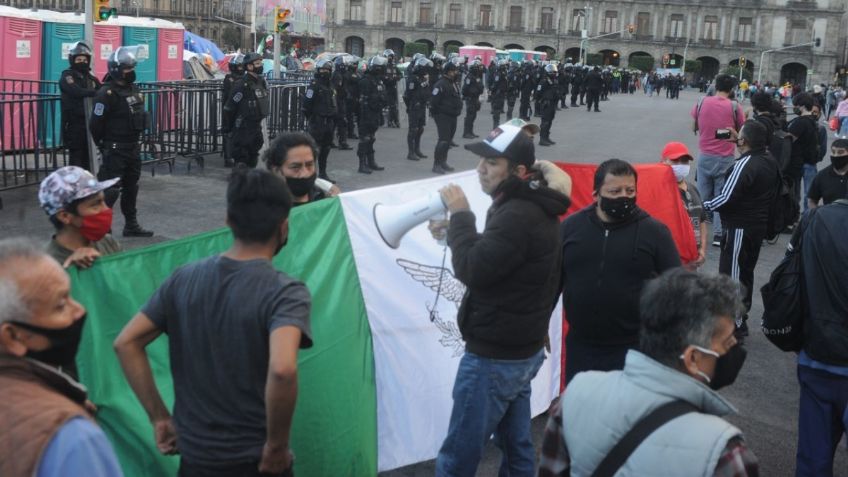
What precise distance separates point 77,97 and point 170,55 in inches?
360

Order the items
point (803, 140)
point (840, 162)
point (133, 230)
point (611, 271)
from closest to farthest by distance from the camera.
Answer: point (611, 271)
point (840, 162)
point (133, 230)
point (803, 140)

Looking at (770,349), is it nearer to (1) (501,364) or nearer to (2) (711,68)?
(1) (501,364)

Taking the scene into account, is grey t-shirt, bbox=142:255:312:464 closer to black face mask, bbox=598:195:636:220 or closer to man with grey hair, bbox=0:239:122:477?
man with grey hair, bbox=0:239:122:477

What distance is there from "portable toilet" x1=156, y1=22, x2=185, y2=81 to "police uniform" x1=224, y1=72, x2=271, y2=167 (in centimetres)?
754

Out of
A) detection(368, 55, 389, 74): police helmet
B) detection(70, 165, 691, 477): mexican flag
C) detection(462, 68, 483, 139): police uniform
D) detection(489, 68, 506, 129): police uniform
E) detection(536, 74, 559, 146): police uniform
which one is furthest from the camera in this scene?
detection(489, 68, 506, 129): police uniform

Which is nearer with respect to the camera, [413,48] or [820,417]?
[820,417]

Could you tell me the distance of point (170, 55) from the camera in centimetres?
1994

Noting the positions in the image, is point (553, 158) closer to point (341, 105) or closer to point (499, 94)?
point (341, 105)

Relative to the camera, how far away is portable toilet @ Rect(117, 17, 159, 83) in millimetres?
18562

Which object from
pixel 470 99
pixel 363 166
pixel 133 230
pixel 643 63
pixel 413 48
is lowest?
pixel 133 230

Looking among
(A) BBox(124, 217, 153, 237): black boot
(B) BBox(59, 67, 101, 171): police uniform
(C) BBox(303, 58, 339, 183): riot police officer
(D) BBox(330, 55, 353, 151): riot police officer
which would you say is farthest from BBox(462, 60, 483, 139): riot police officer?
(A) BBox(124, 217, 153, 237): black boot

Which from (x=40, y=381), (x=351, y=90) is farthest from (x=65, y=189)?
(x=351, y=90)

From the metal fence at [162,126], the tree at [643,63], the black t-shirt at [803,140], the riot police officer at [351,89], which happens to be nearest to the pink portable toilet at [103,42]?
the metal fence at [162,126]

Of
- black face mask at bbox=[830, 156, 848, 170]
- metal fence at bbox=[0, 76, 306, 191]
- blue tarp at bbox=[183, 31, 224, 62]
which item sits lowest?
metal fence at bbox=[0, 76, 306, 191]
